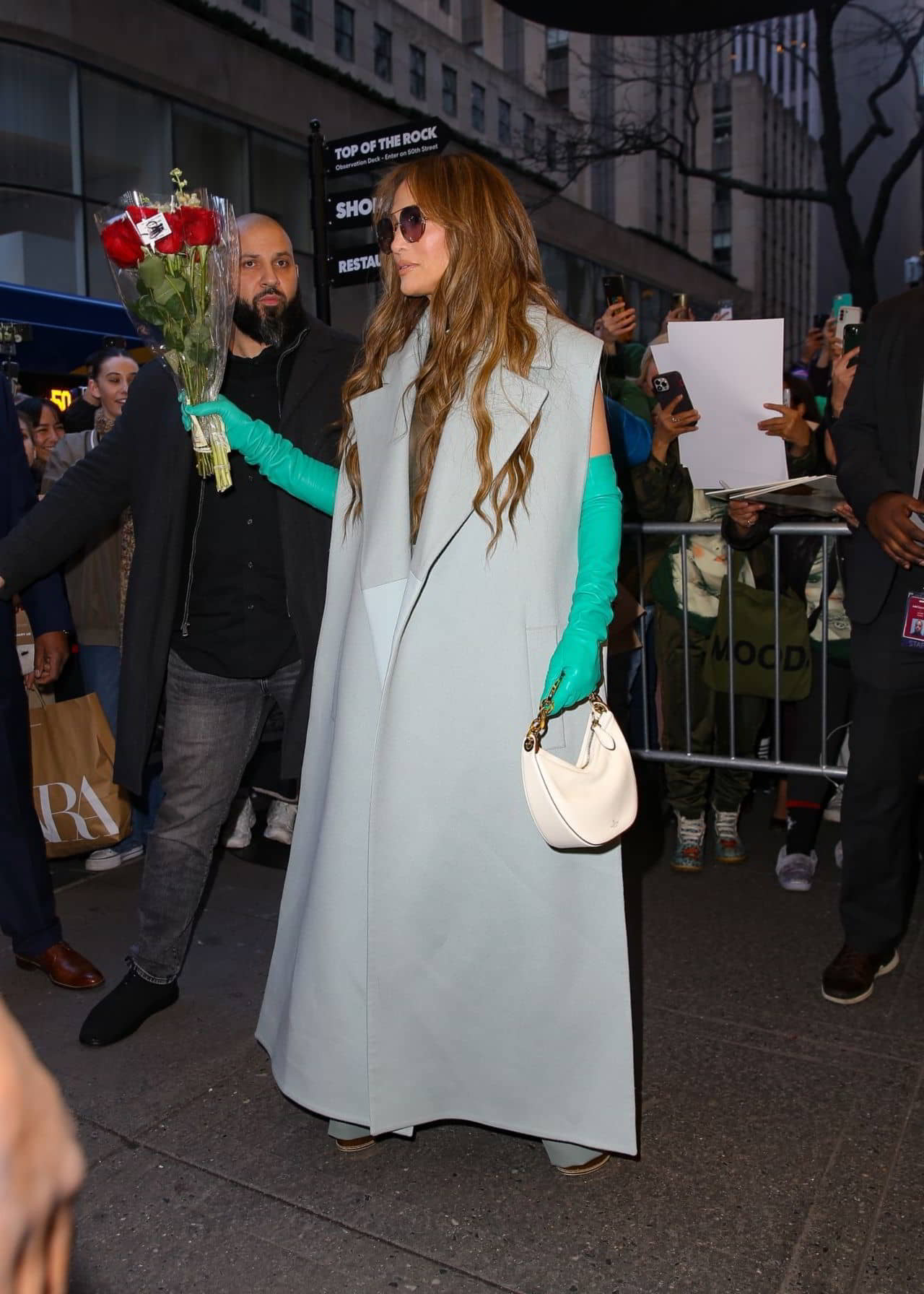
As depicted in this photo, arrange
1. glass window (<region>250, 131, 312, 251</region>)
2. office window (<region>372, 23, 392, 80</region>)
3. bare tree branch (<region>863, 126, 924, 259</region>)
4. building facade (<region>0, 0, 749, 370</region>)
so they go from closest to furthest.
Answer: bare tree branch (<region>863, 126, 924, 259</region>) < building facade (<region>0, 0, 749, 370</region>) < glass window (<region>250, 131, 312, 251</region>) < office window (<region>372, 23, 392, 80</region>)

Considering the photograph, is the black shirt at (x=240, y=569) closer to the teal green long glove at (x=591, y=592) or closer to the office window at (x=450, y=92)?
the teal green long glove at (x=591, y=592)

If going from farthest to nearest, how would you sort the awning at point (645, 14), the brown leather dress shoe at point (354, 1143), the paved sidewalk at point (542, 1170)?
the awning at point (645, 14) → the brown leather dress shoe at point (354, 1143) → the paved sidewalk at point (542, 1170)

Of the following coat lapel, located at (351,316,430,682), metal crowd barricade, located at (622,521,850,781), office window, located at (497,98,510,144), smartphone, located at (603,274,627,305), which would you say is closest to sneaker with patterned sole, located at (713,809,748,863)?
metal crowd barricade, located at (622,521,850,781)

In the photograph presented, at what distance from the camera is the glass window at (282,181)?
76.2ft

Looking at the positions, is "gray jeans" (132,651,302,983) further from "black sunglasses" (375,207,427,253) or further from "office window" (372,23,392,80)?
"office window" (372,23,392,80)

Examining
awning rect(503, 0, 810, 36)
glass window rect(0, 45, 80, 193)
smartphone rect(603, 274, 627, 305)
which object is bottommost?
smartphone rect(603, 274, 627, 305)

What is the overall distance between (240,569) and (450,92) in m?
41.0

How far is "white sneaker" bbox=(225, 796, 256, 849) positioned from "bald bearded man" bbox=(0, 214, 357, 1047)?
1.88 meters

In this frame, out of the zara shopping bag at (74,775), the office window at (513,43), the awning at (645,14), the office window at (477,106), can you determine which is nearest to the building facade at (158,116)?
the office window at (477,106)

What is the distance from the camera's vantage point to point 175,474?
11.4 feet

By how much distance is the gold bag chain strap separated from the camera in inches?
99.2

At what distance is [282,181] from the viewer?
78.9 feet

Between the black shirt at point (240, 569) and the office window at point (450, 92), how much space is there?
4044cm

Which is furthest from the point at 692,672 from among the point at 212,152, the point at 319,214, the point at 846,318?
the point at 212,152
